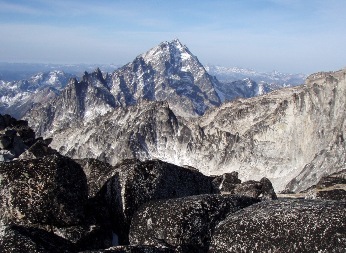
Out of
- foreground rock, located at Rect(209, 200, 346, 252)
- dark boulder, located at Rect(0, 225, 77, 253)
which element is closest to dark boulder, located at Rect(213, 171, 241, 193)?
dark boulder, located at Rect(0, 225, 77, 253)

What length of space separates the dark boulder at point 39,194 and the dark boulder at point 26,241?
257 cm

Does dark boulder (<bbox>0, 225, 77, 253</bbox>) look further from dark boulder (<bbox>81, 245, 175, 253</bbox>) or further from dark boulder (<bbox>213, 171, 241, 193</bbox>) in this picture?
dark boulder (<bbox>213, 171, 241, 193</bbox>)

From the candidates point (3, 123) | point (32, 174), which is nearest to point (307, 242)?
point (32, 174)

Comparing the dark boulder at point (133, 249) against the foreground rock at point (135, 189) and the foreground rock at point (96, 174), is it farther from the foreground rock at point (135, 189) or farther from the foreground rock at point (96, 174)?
the foreground rock at point (96, 174)

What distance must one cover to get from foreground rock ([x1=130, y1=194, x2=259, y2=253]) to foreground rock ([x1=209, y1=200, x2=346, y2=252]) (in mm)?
2560

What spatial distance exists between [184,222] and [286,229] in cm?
501

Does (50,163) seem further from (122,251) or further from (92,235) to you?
(122,251)

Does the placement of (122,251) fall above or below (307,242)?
below

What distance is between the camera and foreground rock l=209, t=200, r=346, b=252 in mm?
14602

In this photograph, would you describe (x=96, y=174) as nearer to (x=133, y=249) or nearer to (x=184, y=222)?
(x=184, y=222)

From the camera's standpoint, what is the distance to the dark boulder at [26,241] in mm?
16891

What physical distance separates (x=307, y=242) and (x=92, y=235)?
10.6 metres

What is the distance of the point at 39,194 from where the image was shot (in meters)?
21.4

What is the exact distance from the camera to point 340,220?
48.6 feet
